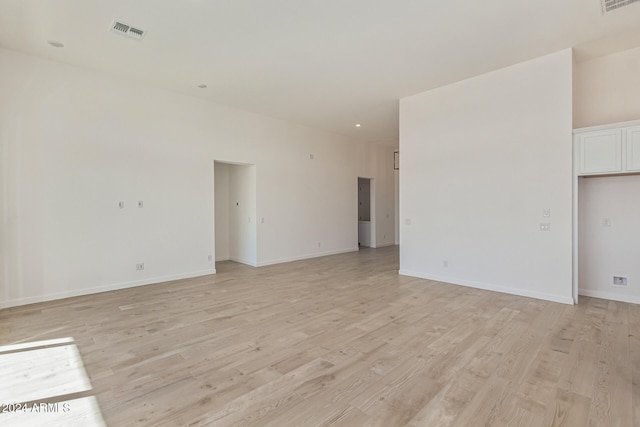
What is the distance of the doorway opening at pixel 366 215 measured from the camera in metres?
9.55

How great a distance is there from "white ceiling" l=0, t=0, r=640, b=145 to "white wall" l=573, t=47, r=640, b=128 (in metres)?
0.25

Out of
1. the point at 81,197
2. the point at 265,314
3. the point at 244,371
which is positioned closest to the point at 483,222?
the point at 265,314

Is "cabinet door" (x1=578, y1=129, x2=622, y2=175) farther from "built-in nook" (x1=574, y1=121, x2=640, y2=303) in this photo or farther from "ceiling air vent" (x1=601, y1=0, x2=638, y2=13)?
"ceiling air vent" (x1=601, y1=0, x2=638, y2=13)

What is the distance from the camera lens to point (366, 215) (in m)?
10.1

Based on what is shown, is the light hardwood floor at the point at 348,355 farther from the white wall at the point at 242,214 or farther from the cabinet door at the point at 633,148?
the white wall at the point at 242,214

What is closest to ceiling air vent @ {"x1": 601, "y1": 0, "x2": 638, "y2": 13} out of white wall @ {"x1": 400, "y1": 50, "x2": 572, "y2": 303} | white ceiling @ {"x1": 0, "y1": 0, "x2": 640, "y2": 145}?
white ceiling @ {"x1": 0, "y1": 0, "x2": 640, "y2": 145}

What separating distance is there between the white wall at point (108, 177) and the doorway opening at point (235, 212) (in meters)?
0.22

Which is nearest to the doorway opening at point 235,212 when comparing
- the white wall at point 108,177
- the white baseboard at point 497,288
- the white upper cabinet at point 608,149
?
the white wall at point 108,177

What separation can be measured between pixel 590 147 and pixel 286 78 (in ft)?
14.1

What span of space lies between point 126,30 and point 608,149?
5.93m

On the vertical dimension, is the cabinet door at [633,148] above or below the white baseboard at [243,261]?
above

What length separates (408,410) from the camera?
194cm

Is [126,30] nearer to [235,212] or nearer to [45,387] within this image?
[45,387]

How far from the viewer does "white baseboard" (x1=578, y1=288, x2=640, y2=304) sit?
4.00 m
